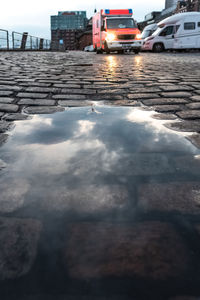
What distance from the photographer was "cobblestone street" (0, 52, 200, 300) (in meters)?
0.83

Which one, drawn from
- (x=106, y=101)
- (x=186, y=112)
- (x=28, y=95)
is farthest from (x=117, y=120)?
(x=28, y=95)

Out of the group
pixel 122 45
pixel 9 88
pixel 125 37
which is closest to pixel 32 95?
pixel 9 88

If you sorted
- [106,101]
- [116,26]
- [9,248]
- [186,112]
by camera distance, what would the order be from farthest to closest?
[116,26]
[106,101]
[186,112]
[9,248]

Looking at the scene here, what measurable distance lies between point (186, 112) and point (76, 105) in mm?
1229

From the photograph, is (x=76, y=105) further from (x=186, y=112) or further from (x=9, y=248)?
(x=9, y=248)

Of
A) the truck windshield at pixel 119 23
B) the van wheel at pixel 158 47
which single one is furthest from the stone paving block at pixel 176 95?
the van wheel at pixel 158 47

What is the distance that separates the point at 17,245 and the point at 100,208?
1.21 feet

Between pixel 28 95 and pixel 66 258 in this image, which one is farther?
pixel 28 95

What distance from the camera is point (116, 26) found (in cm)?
1892

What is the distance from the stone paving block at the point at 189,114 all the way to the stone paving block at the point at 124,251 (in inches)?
67.0

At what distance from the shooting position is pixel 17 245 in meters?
0.97

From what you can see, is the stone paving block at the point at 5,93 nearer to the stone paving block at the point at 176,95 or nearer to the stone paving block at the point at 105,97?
the stone paving block at the point at 105,97

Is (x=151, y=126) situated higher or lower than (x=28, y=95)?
lower

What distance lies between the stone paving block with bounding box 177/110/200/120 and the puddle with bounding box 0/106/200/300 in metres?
0.57
